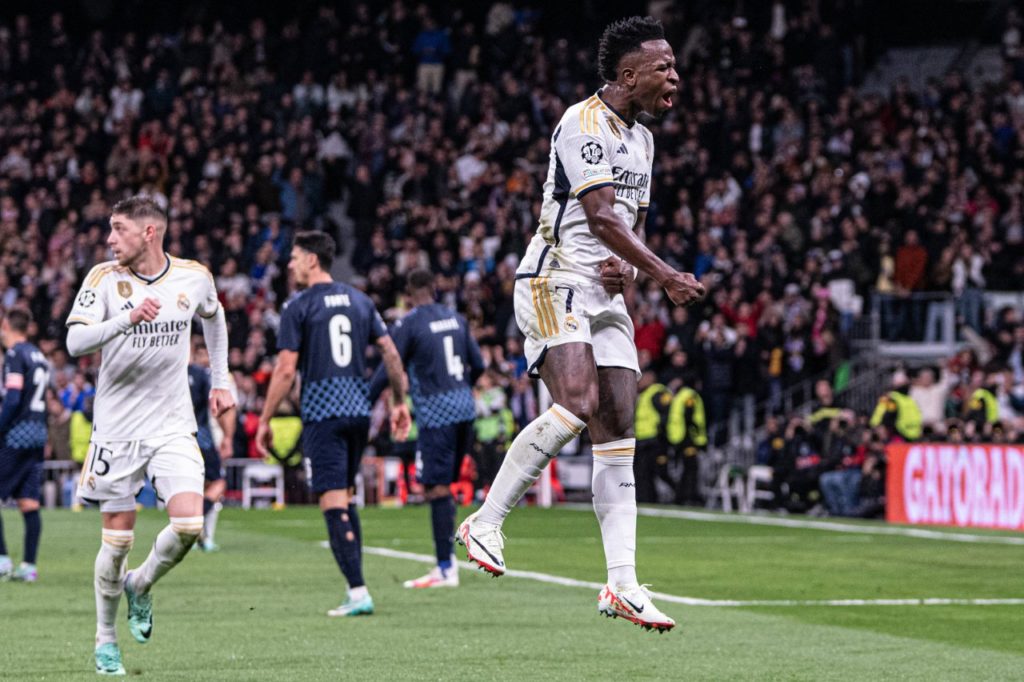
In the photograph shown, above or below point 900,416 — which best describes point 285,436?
below

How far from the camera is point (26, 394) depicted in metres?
15.6

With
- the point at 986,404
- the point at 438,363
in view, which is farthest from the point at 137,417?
the point at 986,404

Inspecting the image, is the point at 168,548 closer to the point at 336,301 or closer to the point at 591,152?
the point at 591,152

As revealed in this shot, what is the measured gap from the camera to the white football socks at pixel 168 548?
30.8ft

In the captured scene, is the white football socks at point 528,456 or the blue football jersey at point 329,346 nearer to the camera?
the white football socks at point 528,456

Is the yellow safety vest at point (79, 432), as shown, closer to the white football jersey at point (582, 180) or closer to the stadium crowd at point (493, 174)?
the stadium crowd at point (493, 174)

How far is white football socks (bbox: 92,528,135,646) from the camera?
9406 mm

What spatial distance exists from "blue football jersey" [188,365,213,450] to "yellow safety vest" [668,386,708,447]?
11629mm

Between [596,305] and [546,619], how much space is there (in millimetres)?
4454

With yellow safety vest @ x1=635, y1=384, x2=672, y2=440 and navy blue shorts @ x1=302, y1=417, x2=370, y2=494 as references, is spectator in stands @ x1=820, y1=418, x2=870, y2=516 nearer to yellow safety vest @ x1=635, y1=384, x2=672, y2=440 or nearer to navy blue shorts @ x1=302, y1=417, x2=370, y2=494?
yellow safety vest @ x1=635, y1=384, x2=672, y2=440

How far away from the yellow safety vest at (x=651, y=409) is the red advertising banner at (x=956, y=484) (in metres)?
4.81

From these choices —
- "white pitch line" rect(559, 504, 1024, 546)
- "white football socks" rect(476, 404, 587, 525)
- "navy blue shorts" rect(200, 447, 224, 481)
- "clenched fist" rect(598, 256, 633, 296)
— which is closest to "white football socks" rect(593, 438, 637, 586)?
"white football socks" rect(476, 404, 587, 525)

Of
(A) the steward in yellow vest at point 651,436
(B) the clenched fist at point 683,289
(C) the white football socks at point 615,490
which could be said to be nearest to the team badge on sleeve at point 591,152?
(B) the clenched fist at point 683,289

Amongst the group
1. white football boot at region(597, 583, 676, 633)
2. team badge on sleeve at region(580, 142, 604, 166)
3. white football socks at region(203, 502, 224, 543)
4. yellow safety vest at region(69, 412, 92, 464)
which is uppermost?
team badge on sleeve at region(580, 142, 604, 166)
